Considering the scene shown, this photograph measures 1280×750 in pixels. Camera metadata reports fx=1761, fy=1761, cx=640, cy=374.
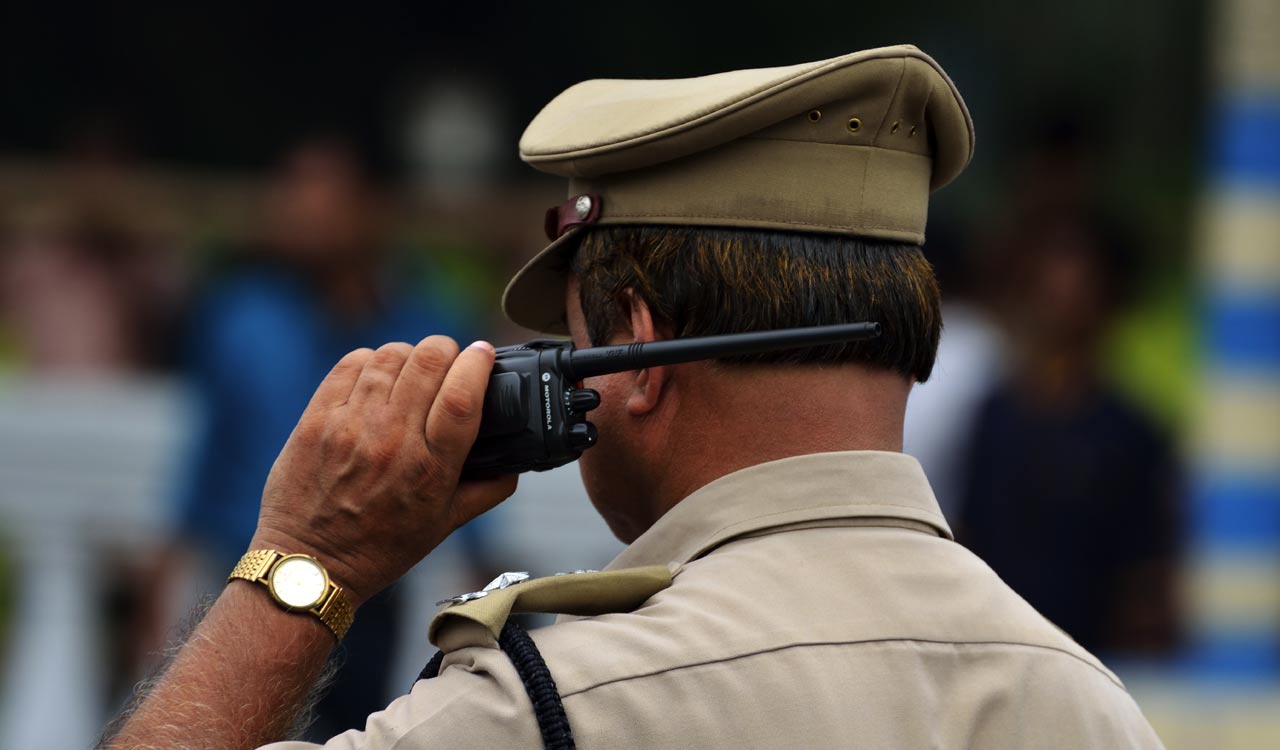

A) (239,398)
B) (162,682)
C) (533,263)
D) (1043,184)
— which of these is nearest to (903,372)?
(533,263)

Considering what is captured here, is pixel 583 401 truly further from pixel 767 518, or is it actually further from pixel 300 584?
pixel 300 584

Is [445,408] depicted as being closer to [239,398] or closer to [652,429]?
[652,429]

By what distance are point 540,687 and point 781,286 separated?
1.53 ft

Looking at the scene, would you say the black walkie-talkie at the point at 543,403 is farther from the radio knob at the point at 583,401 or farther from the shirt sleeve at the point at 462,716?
the shirt sleeve at the point at 462,716

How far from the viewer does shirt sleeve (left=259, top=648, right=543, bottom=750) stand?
1.51 metres

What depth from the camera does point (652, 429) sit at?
1.80 m

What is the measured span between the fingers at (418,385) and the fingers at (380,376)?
0.05 feet

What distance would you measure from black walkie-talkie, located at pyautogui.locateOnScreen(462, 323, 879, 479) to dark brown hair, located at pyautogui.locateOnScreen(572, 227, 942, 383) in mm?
54

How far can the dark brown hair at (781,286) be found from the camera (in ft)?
5.65

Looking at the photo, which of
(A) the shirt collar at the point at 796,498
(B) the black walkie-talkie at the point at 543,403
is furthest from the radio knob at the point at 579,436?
(A) the shirt collar at the point at 796,498

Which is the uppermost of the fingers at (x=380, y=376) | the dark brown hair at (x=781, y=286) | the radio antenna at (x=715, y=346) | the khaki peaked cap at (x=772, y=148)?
the khaki peaked cap at (x=772, y=148)

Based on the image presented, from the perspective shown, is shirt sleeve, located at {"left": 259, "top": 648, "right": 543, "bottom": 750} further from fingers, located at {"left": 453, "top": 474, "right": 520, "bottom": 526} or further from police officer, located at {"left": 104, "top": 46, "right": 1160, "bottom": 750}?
fingers, located at {"left": 453, "top": 474, "right": 520, "bottom": 526}

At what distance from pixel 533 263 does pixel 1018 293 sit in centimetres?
415

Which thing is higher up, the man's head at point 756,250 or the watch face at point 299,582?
the man's head at point 756,250
